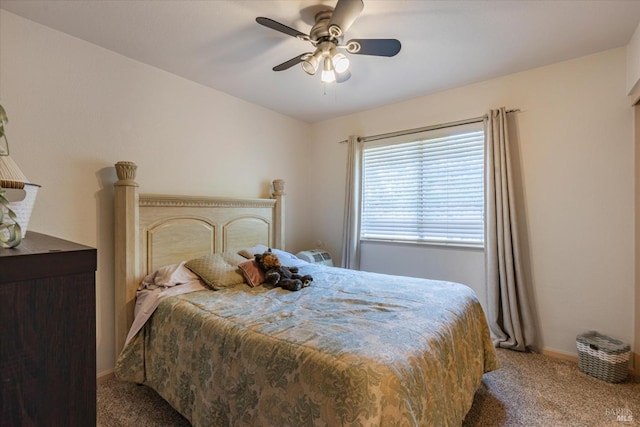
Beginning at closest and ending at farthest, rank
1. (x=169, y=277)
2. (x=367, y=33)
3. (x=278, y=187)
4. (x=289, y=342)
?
1. (x=289, y=342)
2. (x=367, y=33)
3. (x=169, y=277)
4. (x=278, y=187)

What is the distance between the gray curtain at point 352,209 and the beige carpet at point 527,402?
1727 millimetres

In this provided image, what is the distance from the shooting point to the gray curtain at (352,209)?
3.48m

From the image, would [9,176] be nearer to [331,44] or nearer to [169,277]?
[169,277]

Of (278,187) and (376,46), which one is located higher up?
(376,46)

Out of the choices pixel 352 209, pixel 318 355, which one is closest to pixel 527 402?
pixel 318 355

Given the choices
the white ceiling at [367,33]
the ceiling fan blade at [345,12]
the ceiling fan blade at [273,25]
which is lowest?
the ceiling fan blade at [273,25]

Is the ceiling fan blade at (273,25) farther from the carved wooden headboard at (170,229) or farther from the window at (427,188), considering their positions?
the window at (427,188)

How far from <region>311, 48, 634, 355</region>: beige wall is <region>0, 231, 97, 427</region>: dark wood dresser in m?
3.02

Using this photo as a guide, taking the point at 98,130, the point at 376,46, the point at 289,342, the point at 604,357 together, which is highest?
the point at 376,46

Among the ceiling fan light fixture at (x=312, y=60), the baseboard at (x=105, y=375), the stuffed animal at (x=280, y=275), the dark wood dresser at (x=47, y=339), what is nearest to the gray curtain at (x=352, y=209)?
the stuffed animal at (x=280, y=275)

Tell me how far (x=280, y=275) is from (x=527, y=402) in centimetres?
186

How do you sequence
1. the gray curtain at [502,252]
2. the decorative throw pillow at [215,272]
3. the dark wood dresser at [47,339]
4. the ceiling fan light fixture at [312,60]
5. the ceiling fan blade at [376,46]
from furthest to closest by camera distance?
the gray curtain at [502,252] < the decorative throw pillow at [215,272] < the ceiling fan light fixture at [312,60] < the ceiling fan blade at [376,46] < the dark wood dresser at [47,339]

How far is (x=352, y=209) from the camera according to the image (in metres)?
3.51

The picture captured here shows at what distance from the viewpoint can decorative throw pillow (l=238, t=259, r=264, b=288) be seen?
228 cm
